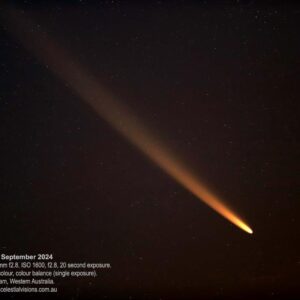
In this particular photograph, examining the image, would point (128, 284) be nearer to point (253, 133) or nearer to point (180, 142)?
point (180, 142)

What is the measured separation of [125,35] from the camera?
47.9 inches

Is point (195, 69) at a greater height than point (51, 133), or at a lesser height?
greater

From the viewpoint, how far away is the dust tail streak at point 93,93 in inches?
47.4

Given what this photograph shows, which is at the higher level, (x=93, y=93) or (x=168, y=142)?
(x=93, y=93)

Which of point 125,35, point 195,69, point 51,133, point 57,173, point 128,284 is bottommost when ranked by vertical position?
point 128,284

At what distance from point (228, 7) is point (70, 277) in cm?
88

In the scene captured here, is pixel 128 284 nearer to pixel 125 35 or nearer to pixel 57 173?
pixel 57 173

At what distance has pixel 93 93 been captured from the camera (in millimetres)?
1211

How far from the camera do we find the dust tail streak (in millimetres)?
1204

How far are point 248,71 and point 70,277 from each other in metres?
0.76

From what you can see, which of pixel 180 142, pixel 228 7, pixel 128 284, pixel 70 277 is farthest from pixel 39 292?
pixel 228 7

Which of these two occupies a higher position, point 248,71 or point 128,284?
point 248,71

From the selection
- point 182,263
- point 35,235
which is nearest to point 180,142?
point 182,263

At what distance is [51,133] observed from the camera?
1.21 metres
